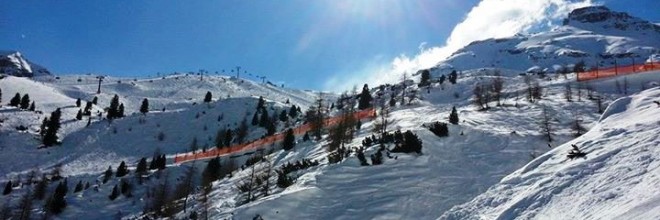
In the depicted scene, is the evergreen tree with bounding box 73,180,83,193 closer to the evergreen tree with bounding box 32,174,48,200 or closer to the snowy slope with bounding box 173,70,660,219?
the evergreen tree with bounding box 32,174,48,200

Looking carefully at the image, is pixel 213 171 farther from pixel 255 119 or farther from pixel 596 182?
pixel 596 182

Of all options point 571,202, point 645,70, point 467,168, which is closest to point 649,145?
point 571,202

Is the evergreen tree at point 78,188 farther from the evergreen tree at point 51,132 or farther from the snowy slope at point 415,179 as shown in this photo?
the evergreen tree at point 51,132

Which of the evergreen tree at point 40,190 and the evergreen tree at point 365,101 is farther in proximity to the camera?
the evergreen tree at point 365,101

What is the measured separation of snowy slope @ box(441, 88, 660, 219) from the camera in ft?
47.5

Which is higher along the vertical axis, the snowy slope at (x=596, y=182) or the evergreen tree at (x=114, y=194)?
the snowy slope at (x=596, y=182)

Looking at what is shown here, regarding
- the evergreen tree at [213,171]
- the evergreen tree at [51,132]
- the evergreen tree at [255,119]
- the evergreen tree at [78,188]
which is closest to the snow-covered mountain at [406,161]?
the evergreen tree at [78,188]

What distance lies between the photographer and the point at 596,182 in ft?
56.4

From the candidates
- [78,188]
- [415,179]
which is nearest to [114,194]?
[78,188]

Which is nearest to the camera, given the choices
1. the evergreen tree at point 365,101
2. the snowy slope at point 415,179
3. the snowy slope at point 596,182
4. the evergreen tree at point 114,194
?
the snowy slope at point 596,182

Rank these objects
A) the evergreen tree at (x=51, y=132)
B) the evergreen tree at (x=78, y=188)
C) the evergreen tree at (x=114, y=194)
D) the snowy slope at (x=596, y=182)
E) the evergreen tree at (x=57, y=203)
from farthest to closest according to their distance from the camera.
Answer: the evergreen tree at (x=51, y=132) < the evergreen tree at (x=78, y=188) < the evergreen tree at (x=114, y=194) < the evergreen tree at (x=57, y=203) < the snowy slope at (x=596, y=182)

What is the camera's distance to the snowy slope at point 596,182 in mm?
14490

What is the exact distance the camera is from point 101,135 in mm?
107375

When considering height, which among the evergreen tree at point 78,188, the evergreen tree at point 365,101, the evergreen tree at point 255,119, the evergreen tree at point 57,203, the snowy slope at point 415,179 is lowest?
the evergreen tree at point 57,203
